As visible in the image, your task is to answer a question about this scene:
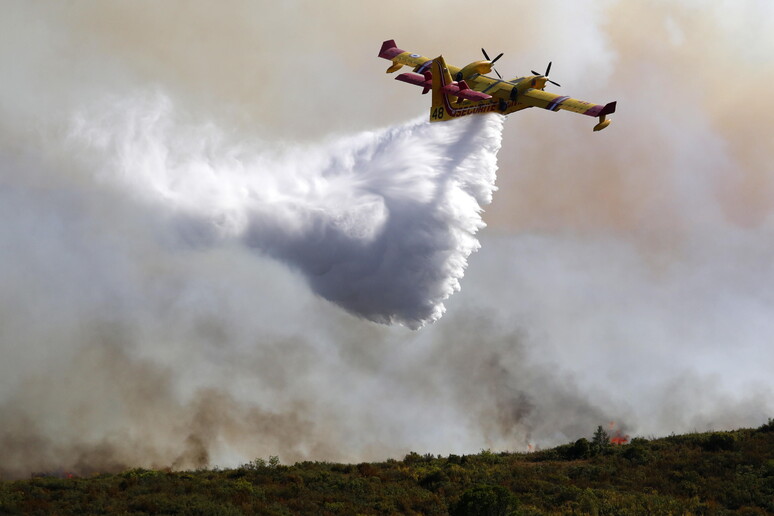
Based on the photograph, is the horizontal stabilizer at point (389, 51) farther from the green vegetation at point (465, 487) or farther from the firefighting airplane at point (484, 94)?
the green vegetation at point (465, 487)

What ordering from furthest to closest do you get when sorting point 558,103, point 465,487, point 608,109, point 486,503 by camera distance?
point 558,103
point 608,109
point 465,487
point 486,503

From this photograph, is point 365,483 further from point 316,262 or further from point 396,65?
point 396,65

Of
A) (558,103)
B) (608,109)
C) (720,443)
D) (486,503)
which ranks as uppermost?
(558,103)

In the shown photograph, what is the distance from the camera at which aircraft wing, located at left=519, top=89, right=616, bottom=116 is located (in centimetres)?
5344

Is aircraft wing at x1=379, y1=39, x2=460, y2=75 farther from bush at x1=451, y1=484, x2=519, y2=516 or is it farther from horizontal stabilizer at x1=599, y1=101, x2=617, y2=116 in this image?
bush at x1=451, y1=484, x2=519, y2=516

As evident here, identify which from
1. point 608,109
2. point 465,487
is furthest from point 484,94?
point 465,487

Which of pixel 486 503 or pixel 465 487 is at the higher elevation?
pixel 465 487

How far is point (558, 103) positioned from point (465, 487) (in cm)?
2923

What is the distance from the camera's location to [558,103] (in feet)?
181

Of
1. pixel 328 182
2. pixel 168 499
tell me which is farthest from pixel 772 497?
pixel 328 182

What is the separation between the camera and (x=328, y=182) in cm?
5506

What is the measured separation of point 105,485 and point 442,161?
2941 centimetres

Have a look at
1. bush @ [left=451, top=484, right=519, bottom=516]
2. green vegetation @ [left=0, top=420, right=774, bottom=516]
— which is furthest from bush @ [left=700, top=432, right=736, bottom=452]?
bush @ [left=451, top=484, right=519, bottom=516]

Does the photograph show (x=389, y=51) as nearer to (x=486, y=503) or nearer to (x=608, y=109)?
(x=608, y=109)
